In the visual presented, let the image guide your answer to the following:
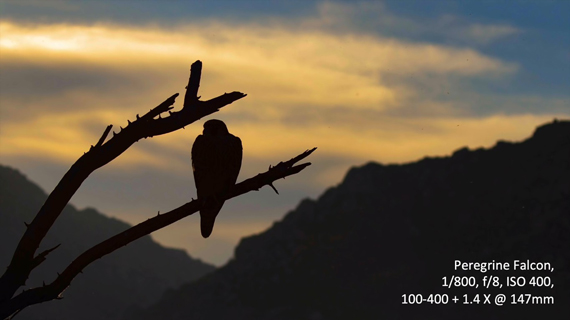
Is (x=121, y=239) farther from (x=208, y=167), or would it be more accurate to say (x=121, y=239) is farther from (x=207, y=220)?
(x=208, y=167)

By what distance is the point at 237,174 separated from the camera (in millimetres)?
17453

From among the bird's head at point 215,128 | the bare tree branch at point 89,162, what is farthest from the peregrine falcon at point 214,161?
the bare tree branch at point 89,162

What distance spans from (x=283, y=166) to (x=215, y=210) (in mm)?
5055

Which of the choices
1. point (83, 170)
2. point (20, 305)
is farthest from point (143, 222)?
point (20, 305)

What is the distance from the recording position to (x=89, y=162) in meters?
11.1

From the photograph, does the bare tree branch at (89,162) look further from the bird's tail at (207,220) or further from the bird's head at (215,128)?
the bird's tail at (207,220)

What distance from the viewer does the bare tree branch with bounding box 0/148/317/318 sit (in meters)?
10.5

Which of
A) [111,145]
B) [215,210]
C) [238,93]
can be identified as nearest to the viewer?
[111,145]

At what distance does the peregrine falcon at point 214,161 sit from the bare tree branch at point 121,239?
4.70 metres

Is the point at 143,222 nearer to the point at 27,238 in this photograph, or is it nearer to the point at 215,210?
the point at 27,238

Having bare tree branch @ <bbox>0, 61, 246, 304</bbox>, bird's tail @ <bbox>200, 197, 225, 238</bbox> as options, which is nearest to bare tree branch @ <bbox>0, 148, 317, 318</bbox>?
bare tree branch @ <bbox>0, 61, 246, 304</bbox>

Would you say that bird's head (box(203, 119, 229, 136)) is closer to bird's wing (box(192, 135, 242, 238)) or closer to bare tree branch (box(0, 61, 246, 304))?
bird's wing (box(192, 135, 242, 238))

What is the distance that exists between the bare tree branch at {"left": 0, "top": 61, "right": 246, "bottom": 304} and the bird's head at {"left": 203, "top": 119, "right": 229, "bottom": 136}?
15.3ft

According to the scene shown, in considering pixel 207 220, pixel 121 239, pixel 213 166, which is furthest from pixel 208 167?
pixel 121 239
